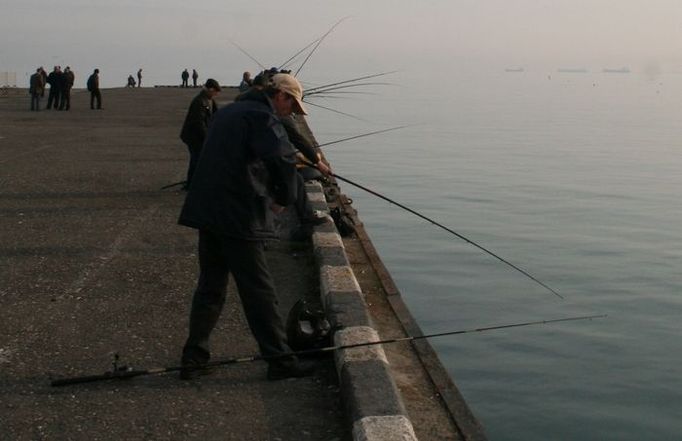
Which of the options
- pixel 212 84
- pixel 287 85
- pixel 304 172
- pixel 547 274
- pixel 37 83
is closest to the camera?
pixel 287 85

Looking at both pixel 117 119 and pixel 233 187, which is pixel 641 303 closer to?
pixel 233 187

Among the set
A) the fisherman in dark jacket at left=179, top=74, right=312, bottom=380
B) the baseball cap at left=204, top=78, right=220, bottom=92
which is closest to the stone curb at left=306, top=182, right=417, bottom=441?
the fisherman in dark jacket at left=179, top=74, right=312, bottom=380

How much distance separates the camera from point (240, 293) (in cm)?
613

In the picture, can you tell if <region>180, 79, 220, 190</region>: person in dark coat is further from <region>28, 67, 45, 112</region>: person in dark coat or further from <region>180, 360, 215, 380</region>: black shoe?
<region>28, 67, 45, 112</region>: person in dark coat

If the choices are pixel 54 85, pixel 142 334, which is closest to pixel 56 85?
A: pixel 54 85

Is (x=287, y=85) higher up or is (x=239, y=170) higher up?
(x=287, y=85)

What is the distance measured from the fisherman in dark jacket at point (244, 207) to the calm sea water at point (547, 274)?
3.64 meters

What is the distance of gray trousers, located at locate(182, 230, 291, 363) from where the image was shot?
6023 mm

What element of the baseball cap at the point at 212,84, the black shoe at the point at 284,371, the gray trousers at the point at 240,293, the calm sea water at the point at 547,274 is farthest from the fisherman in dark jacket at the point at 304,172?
the calm sea water at the point at 547,274

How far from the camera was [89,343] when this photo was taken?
6770 millimetres

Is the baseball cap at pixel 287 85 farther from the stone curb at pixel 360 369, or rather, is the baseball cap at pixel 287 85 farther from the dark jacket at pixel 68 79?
the dark jacket at pixel 68 79

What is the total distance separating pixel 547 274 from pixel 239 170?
35.4 ft

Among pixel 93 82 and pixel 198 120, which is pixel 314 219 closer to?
pixel 198 120

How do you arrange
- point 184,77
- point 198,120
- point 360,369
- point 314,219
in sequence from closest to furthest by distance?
point 360,369
point 314,219
point 198,120
point 184,77
